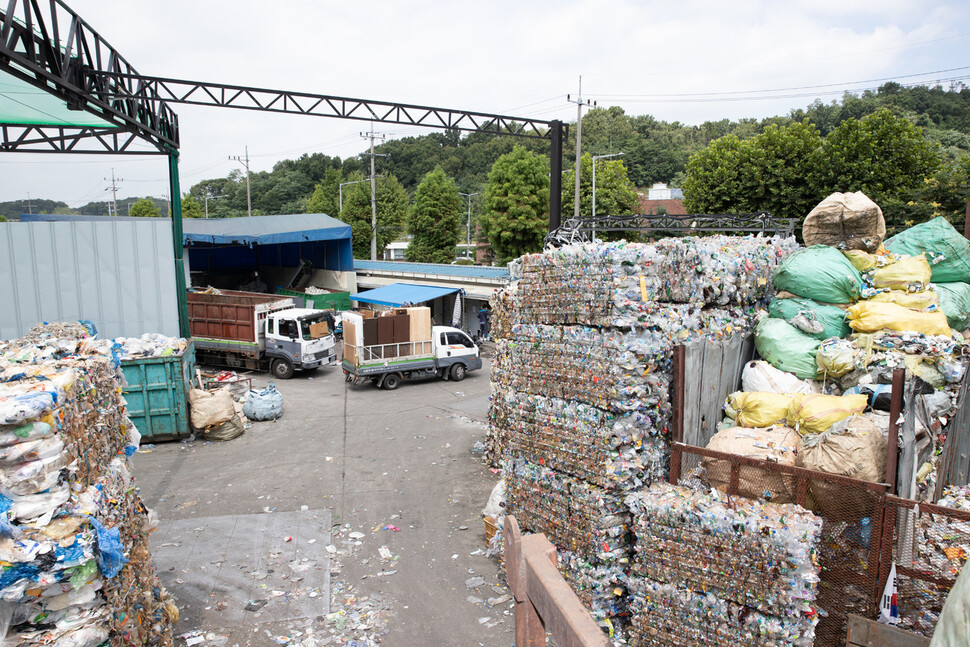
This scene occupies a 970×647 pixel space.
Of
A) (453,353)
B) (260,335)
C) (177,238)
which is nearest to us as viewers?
(177,238)

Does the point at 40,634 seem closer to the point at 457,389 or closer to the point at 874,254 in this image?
the point at 874,254

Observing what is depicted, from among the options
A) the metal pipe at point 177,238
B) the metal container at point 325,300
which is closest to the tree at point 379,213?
the metal container at point 325,300

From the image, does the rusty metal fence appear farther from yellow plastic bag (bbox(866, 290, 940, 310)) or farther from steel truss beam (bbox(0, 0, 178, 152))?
steel truss beam (bbox(0, 0, 178, 152))

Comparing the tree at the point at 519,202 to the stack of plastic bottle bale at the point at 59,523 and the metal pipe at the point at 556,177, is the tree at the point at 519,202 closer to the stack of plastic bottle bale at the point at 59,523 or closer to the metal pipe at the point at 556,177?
the metal pipe at the point at 556,177

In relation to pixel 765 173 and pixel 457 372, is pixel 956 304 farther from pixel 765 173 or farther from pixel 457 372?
pixel 765 173

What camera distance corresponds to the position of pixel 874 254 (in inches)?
287

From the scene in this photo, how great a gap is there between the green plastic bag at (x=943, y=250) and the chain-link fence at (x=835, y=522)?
4.43 meters

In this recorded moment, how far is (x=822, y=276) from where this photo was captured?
657 centimetres

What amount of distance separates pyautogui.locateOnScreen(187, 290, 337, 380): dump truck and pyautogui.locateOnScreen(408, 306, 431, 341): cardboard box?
10.6ft

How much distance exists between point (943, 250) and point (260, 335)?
1659cm

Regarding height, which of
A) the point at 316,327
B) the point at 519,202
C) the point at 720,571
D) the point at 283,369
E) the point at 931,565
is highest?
the point at 519,202

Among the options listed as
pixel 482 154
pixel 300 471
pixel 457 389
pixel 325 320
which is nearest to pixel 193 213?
pixel 482 154

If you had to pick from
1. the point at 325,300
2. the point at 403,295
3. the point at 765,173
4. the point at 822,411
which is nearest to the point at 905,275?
the point at 822,411

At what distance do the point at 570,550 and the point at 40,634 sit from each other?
4.45 meters
